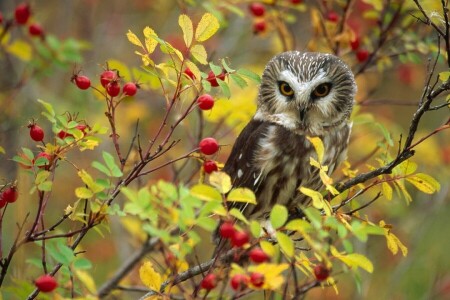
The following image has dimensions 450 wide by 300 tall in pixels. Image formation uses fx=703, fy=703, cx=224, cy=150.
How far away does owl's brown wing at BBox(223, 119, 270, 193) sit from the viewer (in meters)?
3.98

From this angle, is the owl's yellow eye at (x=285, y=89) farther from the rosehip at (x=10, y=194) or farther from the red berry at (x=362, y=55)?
the rosehip at (x=10, y=194)

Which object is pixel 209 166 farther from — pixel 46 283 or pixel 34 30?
pixel 34 30

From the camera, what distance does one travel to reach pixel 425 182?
9.03 feet

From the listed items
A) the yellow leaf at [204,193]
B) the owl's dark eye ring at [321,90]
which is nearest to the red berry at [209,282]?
the yellow leaf at [204,193]

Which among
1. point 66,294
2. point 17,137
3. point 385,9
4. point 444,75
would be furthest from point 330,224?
→ point 17,137

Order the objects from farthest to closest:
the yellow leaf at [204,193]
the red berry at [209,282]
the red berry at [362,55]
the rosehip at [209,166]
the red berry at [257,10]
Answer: the red berry at [257,10] < the red berry at [362,55] < the rosehip at [209,166] < the red berry at [209,282] < the yellow leaf at [204,193]

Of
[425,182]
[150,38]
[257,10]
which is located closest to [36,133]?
[150,38]

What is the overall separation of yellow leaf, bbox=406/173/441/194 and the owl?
111 cm

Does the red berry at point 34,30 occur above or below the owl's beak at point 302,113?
above

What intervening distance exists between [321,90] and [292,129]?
28cm

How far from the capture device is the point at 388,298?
5000mm

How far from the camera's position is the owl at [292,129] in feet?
12.8

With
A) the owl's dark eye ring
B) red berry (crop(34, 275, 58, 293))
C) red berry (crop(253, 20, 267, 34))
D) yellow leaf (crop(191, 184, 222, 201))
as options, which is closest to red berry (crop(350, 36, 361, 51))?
the owl's dark eye ring

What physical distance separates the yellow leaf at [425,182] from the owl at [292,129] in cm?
111
